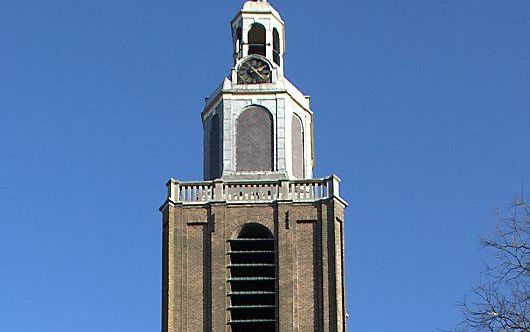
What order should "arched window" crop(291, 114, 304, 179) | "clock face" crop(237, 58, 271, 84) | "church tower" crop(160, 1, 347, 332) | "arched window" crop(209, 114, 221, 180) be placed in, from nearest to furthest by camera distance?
"church tower" crop(160, 1, 347, 332) < "arched window" crop(209, 114, 221, 180) < "arched window" crop(291, 114, 304, 179) < "clock face" crop(237, 58, 271, 84)

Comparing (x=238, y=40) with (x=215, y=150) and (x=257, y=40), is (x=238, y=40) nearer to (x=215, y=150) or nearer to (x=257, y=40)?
(x=257, y=40)

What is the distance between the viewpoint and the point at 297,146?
157 feet

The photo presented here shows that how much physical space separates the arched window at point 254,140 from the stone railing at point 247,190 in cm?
143

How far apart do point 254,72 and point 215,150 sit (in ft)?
10.9

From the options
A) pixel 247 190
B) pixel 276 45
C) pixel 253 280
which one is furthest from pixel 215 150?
pixel 253 280

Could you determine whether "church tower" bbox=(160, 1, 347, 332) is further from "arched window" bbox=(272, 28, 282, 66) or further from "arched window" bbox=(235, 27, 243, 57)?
"arched window" bbox=(235, 27, 243, 57)

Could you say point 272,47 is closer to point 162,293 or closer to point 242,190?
point 242,190

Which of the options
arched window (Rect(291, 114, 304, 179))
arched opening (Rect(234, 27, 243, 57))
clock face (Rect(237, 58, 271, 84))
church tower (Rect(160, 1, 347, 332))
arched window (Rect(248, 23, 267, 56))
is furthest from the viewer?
arched opening (Rect(234, 27, 243, 57))

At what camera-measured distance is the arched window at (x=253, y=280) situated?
142 ft

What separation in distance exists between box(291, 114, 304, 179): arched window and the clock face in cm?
182

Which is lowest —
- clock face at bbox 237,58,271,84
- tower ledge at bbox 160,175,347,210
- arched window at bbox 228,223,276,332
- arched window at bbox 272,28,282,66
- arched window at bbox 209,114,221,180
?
arched window at bbox 228,223,276,332

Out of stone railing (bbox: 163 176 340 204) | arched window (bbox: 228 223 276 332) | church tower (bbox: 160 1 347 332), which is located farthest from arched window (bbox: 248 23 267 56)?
arched window (bbox: 228 223 276 332)

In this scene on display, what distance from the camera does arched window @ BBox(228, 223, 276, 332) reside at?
4334 cm

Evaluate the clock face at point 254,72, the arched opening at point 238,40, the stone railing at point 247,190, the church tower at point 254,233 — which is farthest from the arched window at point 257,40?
the stone railing at point 247,190
